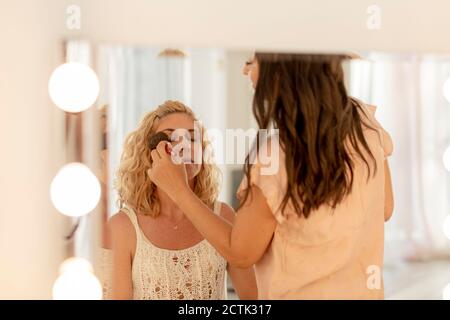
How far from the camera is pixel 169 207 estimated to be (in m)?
0.86

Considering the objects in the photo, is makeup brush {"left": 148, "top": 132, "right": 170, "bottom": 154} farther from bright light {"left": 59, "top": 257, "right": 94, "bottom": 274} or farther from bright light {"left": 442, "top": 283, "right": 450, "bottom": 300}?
bright light {"left": 442, "top": 283, "right": 450, "bottom": 300}

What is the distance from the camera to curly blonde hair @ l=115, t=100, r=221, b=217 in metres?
0.86

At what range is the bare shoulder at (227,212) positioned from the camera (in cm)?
84

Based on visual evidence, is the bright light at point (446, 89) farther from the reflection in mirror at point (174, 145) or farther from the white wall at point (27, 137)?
the white wall at point (27, 137)

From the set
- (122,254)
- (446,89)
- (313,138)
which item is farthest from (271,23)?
(122,254)

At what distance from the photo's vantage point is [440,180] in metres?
0.93

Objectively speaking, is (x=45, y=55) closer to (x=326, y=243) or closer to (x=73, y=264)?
(x=73, y=264)

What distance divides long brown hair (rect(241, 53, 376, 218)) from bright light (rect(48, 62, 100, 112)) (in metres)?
0.23

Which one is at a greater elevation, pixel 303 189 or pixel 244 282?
pixel 303 189

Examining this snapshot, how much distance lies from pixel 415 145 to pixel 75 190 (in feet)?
1.62

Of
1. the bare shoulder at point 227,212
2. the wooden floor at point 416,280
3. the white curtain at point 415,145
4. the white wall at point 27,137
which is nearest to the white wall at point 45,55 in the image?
the white wall at point 27,137
